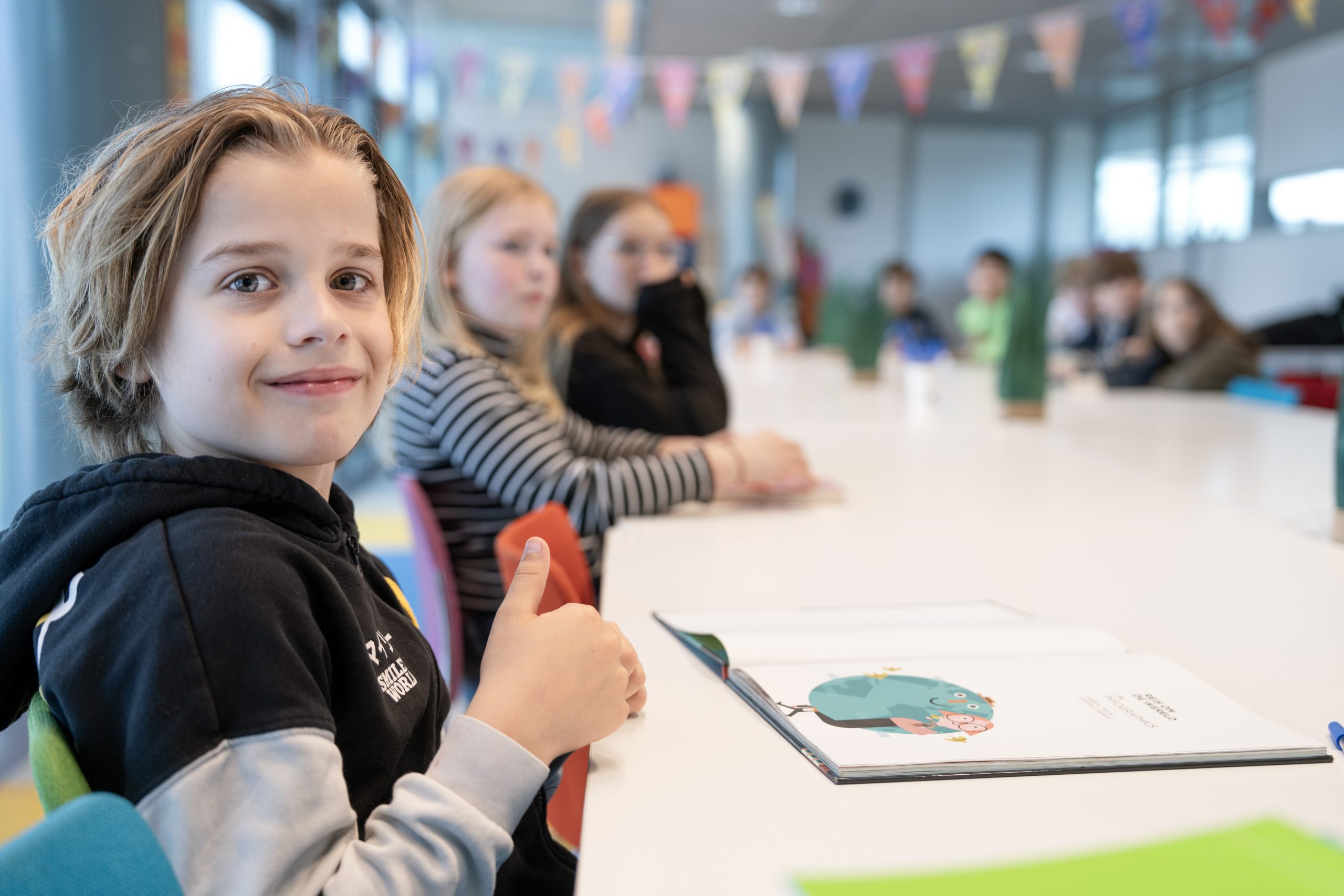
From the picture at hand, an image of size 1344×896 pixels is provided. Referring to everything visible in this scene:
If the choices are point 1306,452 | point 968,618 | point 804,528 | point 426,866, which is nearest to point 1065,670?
point 968,618

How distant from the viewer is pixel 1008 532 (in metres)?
1.19

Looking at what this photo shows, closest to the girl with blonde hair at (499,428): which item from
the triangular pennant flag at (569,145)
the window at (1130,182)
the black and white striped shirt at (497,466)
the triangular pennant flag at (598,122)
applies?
the black and white striped shirt at (497,466)

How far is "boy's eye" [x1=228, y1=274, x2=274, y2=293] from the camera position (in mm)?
606

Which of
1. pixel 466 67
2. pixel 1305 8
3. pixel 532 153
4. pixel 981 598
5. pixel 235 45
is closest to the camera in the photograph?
pixel 981 598

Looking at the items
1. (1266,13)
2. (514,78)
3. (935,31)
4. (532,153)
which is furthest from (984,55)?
(532,153)

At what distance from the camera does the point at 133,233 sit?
0.60m

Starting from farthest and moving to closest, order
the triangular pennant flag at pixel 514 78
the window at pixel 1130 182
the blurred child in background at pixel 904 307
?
1. the window at pixel 1130 182
2. the triangular pennant flag at pixel 514 78
3. the blurred child in background at pixel 904 307

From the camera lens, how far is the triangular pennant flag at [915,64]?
267 inches

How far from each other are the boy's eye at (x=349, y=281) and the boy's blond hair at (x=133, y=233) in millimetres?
79

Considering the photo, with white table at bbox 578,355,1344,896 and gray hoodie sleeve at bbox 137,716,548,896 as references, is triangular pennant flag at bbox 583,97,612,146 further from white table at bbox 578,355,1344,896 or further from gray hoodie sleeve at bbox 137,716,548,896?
gray hoodie sleeve at bbox 137,716,548,896

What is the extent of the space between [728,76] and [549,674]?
23.2 ft

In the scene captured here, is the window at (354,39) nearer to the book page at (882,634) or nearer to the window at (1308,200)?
the book page at (882,634)

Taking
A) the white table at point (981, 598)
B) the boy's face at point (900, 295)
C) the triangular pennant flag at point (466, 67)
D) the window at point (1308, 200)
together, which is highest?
the triangular pennant flag at point (466, 67)

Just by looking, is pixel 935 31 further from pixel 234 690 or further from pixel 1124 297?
pixel 234 690
